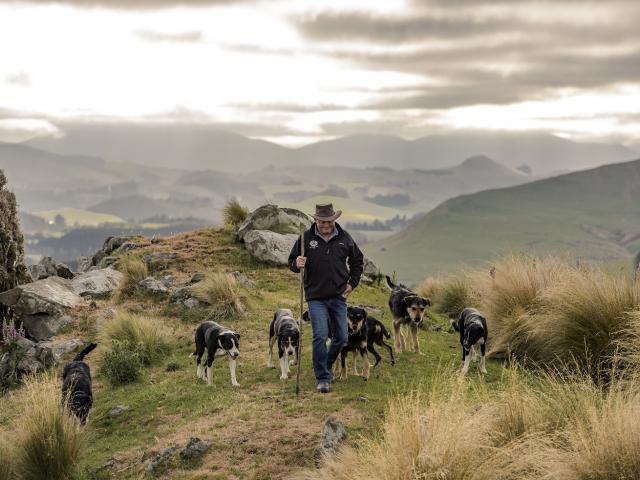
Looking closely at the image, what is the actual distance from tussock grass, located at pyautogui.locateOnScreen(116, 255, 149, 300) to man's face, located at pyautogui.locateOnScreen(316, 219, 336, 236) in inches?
483

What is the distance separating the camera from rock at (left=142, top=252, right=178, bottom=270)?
24828 millimetres

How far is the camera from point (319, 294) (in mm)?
11320

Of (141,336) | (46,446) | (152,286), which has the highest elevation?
(152,286)

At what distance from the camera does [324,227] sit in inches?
450

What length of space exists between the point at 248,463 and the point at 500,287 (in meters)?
8.97

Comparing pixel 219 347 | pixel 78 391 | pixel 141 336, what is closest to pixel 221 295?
pixel 141 336

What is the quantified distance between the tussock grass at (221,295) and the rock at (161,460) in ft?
30.2

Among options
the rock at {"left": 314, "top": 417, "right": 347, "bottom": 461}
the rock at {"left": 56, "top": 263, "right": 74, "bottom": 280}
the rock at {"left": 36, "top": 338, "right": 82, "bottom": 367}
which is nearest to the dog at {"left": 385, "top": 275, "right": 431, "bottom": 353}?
the rock at {"left": 314, "top": 417, "right": 347, "bottom": 461}

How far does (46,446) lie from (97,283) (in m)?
14.5

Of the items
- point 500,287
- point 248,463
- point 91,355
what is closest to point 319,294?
point 248,463

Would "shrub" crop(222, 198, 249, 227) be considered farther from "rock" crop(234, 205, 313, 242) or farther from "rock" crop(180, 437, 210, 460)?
"rock" crop(180, 437, 210, 460)

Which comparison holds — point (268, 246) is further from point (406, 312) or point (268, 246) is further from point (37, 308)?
point (406, 312)

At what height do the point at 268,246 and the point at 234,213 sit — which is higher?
the point at 234,213

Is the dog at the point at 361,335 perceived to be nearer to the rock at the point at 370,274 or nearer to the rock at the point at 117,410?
the rock at the point at 117,410
